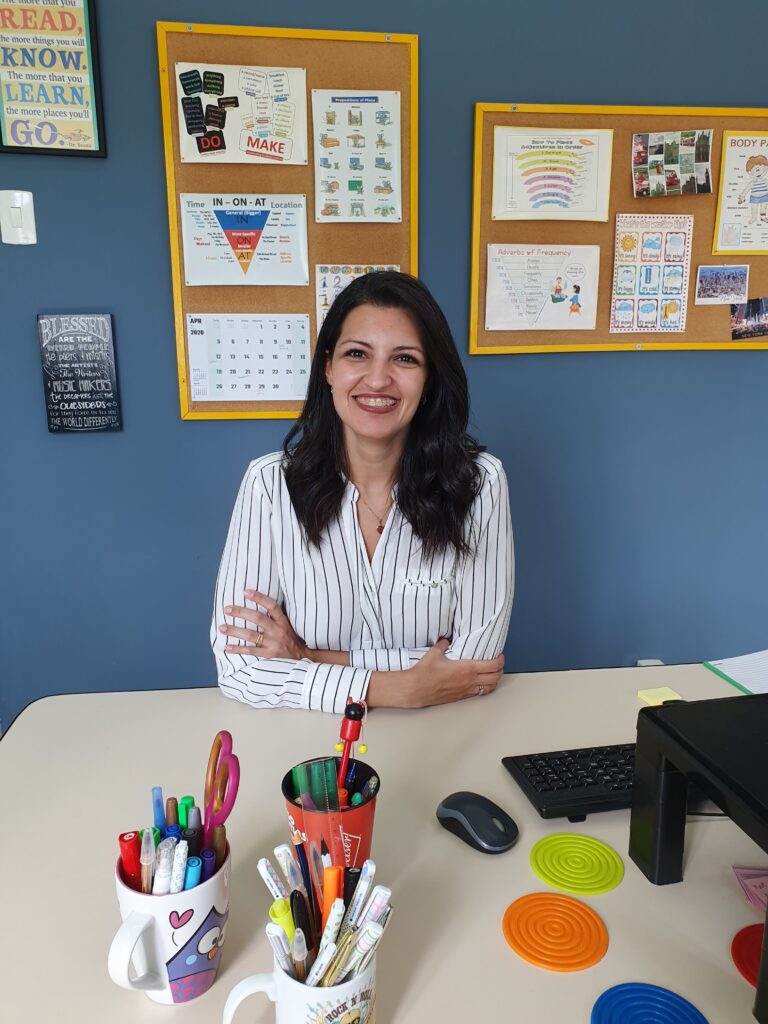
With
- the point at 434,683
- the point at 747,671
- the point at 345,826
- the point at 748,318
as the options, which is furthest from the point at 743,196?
the point at 345,826

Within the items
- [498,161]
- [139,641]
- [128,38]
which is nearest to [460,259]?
[498,161]

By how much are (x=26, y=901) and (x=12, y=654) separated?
163 centimetres

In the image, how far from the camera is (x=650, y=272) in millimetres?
2195

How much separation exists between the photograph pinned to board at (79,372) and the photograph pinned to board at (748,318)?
1845 mm

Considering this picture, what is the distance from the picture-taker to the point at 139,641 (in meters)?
2.23

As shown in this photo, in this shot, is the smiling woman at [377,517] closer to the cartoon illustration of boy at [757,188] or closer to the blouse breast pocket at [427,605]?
the blouse breast pocket at [427,605]

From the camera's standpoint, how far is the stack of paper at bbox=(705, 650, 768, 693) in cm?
120

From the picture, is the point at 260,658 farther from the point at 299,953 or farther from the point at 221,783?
the point at 299,953

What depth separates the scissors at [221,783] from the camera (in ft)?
2.23

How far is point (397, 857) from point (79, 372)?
65.7 inches

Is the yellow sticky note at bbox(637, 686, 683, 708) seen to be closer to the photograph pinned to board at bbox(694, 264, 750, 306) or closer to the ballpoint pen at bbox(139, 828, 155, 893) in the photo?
the ballpoint pen at bbox(139, 828, 155, 893)

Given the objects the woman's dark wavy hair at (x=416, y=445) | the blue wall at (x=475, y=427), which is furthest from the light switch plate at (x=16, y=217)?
the woman's dark wavy hair at (x=416, y=445)

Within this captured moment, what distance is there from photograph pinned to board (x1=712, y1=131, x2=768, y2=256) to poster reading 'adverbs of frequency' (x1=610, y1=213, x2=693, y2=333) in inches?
4.4

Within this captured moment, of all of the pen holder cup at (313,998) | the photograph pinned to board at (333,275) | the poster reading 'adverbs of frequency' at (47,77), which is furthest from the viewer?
the photograph pinned to board at (333,275)
